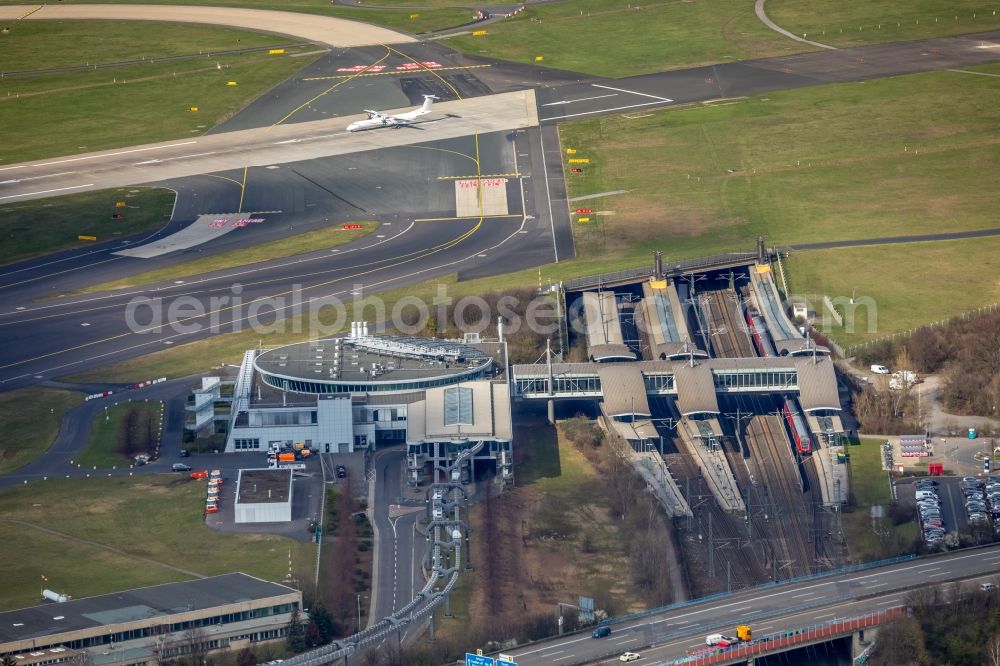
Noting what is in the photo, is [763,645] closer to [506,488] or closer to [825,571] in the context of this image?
[825,571]

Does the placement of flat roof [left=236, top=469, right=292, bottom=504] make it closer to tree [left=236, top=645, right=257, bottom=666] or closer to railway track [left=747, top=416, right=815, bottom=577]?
tree [left=236, top=645, right=257, bottom=666]

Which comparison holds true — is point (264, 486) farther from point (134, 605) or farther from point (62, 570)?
point (134, 605)

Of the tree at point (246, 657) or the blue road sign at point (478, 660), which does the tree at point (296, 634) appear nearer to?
the tree at point (246, 657)

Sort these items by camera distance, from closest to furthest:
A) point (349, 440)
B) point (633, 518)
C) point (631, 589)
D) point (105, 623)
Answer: point (105, 623), point (631, 589), point (633, 518), point (349, 440)

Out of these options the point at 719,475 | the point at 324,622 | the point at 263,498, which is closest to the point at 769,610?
the point at 719,475

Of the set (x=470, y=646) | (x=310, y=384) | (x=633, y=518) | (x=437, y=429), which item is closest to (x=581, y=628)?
(x=470, y=646)

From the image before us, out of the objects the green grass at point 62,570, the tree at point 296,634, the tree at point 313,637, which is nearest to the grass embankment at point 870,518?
the tree at point 313,637
